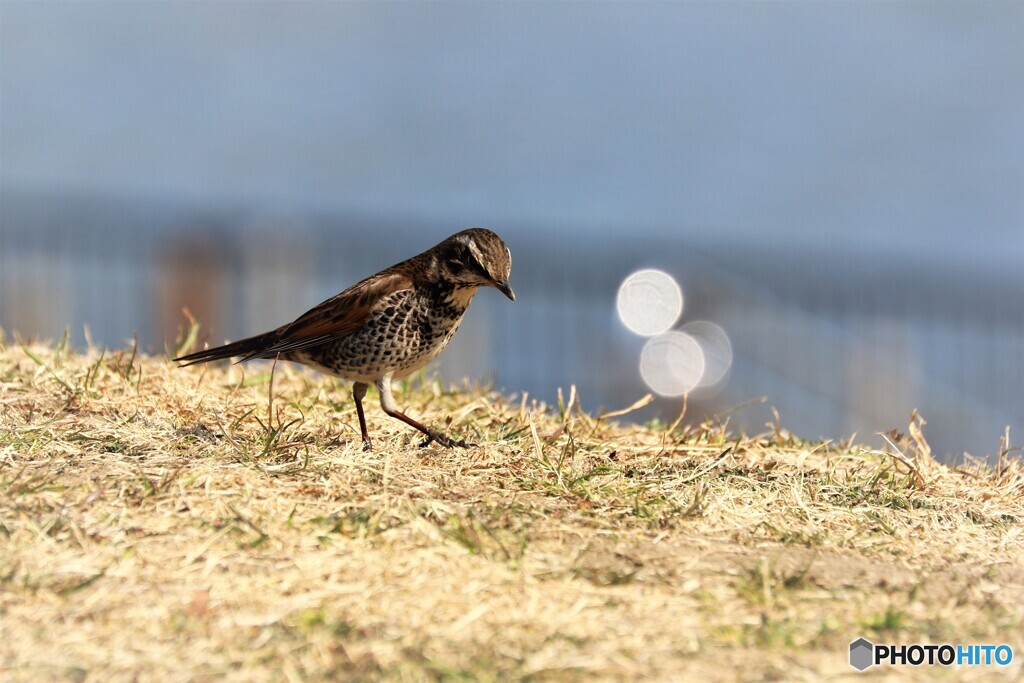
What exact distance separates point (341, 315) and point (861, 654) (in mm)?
3447

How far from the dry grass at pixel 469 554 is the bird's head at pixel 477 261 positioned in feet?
2.87

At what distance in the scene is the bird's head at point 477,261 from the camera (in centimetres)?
530

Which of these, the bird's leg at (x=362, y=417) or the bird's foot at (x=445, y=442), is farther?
the bird's foot at (x=445, y=442)

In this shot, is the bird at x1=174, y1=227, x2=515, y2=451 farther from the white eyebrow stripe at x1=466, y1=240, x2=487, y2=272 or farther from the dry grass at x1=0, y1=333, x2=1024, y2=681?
the dry grass at x1=0, y1=333, x2=1024, y2=681

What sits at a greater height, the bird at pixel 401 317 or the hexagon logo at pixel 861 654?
the bird at pixel 401 317

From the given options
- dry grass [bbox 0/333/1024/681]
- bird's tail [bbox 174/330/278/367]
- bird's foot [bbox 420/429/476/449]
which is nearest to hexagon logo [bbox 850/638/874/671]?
dry grass [bbox 0/333/1024/681]

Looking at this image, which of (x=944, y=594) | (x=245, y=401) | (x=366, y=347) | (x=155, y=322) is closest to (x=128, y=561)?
(x=366, y=347)

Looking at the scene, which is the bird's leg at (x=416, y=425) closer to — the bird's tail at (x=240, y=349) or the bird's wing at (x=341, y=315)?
the bird's wing at (x=341, y=315)

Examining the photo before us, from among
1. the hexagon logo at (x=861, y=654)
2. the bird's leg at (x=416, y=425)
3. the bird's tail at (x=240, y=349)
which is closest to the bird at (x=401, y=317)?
the bird's leg at (x=416, y=425)

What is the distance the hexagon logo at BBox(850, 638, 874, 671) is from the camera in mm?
3145

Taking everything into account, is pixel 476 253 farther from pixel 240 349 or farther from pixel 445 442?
pixel 240 349

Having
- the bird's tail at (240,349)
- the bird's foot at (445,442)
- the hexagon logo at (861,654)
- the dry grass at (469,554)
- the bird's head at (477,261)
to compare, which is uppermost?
the bird's head at (477,261)

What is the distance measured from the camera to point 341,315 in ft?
18.4

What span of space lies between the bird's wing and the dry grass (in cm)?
51
